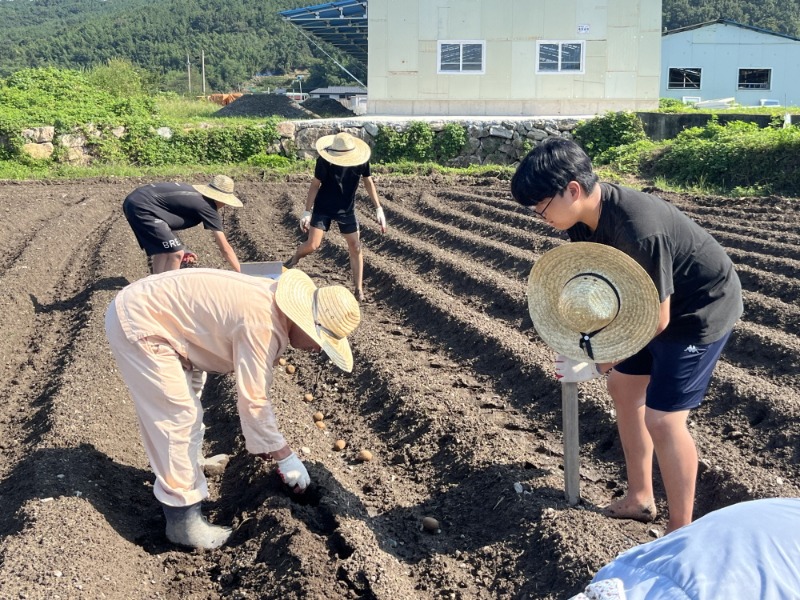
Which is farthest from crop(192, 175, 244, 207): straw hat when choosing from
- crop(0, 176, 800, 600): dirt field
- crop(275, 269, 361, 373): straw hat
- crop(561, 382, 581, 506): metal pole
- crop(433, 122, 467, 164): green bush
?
crop(433, 122, 467, 164): green bush

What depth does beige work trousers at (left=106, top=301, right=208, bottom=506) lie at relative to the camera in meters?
3.28

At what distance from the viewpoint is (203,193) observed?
268 inches

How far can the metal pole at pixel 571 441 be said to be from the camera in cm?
342

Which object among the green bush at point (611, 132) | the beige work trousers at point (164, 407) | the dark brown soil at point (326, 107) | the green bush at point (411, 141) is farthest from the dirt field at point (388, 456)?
the dark brown soil at point (326, 107)

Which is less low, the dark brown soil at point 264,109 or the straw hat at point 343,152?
the dark brown soil at point 264,109

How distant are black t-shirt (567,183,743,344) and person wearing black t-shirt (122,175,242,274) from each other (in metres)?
4.28

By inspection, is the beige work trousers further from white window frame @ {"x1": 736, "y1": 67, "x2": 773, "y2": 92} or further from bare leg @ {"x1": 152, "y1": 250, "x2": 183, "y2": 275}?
white window frame @ {"x1": 736, "y1": 67, "x2": 773, "y2": 92}

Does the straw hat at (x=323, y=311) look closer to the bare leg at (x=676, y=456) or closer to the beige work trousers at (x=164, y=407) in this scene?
the beige work trousers at (x=164, y=407)

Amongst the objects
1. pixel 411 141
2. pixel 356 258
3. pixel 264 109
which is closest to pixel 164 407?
pixel 356 258

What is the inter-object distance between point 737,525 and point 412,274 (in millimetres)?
6888

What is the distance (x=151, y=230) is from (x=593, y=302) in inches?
185

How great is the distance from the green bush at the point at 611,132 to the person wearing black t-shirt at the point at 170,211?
1279 centimetres

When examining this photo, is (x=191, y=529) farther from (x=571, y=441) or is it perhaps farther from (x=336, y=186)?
(x=336, y=186)

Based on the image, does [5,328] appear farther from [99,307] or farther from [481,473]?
[481,473]
